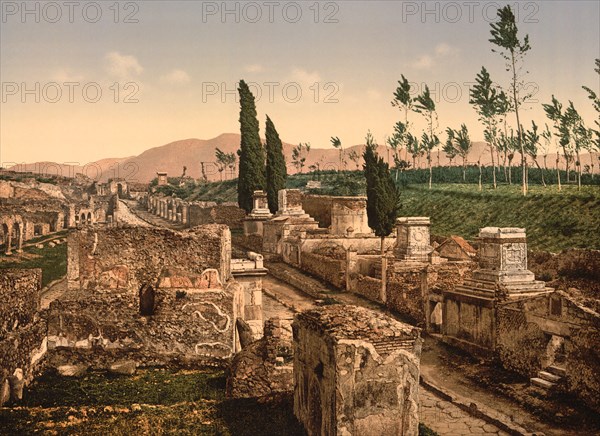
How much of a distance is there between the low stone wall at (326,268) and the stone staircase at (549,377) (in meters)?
13.6

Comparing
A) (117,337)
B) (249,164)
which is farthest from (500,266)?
(249,164)

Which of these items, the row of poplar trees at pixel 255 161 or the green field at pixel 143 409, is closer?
the green field at pixel 143 409

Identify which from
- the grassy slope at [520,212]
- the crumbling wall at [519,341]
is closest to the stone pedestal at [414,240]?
the crumbling wall at [519,341]

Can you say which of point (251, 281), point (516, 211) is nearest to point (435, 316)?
point (251, 281)

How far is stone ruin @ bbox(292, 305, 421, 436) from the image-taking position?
7.68 metres

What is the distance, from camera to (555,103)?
5447 centimetres

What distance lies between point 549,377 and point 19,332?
10843 mm

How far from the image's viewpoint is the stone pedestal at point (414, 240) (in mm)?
24828

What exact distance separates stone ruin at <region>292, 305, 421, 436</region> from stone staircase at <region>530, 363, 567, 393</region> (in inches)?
230

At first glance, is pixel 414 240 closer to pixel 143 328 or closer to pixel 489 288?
pixel 489 288

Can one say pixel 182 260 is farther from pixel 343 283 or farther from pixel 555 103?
pixel 555 103

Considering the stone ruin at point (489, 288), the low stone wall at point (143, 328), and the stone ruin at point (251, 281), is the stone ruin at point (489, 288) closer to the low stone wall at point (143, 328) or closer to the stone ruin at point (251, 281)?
the stone ruin at point (251, 281)

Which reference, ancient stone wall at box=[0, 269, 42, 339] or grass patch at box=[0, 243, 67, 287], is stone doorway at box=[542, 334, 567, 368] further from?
grass patch at box=[0, 243, 67, 287]

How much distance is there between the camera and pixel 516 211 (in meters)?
44.4
